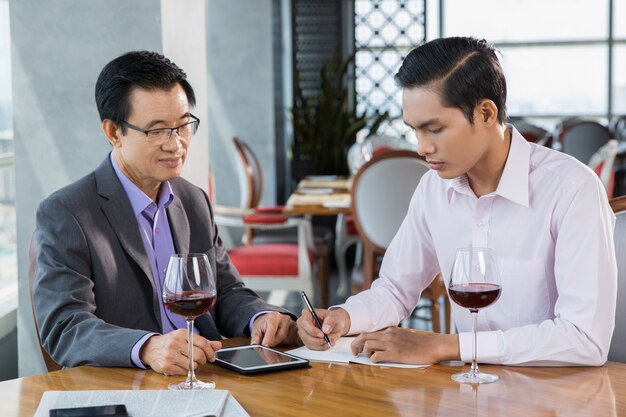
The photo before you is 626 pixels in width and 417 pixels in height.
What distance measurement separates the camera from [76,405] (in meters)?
1.47

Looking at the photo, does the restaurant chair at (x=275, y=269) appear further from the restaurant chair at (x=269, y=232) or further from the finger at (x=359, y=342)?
the finger at (x=359, y=342)

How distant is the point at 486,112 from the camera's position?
1.90 meters

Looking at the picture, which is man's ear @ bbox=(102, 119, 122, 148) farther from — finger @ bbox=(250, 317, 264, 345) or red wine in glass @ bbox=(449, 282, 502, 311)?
red wine in glass @ bbox=(449, 282, 502, 311)

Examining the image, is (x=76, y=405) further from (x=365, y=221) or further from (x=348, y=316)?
(x=365, y=221)

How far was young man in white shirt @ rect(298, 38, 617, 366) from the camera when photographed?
5.75 ft

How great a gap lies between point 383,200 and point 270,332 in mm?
2412

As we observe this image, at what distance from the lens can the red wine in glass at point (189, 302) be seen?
159cm

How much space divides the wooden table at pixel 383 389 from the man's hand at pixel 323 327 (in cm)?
10

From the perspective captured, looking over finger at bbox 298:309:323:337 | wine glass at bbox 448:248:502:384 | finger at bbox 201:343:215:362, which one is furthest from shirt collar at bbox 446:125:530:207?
finger at bbox 201:343:215:362

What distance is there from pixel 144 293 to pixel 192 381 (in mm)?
509

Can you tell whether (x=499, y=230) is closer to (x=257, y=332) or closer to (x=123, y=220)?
(x=257, y=332)

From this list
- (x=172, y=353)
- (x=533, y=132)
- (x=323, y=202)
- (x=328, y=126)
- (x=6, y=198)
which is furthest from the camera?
(x=533, y=132)

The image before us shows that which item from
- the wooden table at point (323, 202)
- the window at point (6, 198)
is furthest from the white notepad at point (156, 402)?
the wooden table at point (323, 202)

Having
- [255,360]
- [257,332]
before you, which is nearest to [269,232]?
[257,332]
